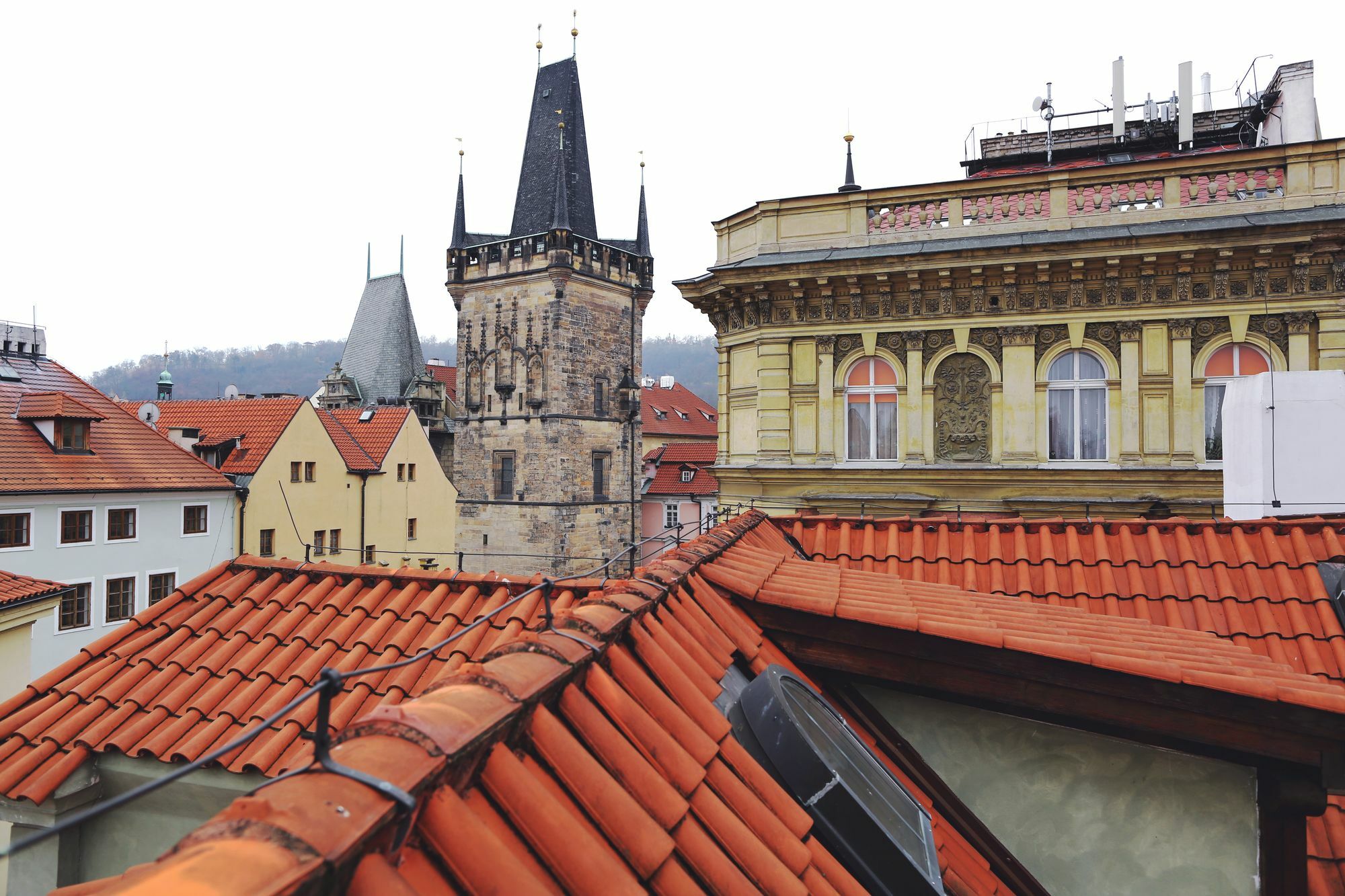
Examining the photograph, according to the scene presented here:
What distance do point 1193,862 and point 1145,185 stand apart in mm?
12612

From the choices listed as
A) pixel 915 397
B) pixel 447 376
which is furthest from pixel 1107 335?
pixel 447 376

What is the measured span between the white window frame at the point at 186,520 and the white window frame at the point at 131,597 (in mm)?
1553

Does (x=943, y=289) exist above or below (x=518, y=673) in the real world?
above

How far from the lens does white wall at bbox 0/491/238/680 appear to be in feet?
57.7

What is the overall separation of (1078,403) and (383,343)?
4313 centimetres

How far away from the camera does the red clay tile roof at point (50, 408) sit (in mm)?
19062

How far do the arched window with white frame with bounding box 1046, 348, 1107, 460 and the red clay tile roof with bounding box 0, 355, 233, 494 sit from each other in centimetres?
1997

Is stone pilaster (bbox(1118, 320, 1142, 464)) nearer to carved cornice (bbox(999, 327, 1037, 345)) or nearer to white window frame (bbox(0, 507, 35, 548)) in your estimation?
carved cornice (bbox(999, 327, 1037, 345))

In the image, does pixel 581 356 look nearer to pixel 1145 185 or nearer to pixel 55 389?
pixel 55 389

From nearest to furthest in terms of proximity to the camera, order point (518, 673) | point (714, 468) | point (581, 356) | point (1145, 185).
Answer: point (518, 673), point (1145, 185), point (714, 468), point (581, 356)

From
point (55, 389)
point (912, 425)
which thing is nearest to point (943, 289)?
point (912, 425)

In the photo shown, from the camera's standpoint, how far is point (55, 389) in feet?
70.9

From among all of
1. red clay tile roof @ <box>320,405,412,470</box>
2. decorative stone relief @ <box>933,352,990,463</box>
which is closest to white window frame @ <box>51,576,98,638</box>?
red clay tile roof @ <box>320,405,412,470</box>

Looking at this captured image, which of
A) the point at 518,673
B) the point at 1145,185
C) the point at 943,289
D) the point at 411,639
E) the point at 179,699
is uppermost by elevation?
the point at 1145,185
